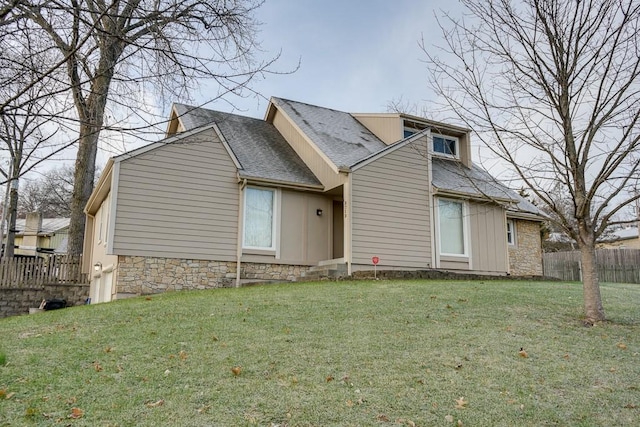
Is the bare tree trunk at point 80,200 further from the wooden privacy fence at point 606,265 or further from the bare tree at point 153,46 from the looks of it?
the wooden privacy fence at point 606,265

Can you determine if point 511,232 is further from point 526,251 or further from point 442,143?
point 442,143

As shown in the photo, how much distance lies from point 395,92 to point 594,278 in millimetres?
10753

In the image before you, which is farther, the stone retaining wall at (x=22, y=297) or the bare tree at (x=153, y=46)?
the stone retaining wall at (x=22, y=297)

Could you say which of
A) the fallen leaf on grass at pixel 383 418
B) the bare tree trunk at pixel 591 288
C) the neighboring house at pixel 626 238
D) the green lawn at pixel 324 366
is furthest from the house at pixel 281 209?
the neighboring house at pixel 626 238

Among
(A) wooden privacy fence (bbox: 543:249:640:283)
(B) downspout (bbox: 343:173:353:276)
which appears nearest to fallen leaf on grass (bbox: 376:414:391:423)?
(B) downspout (bbox: 343:173:353:276)

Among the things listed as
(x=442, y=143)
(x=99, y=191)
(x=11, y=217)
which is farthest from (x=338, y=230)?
(x=11, y=217)

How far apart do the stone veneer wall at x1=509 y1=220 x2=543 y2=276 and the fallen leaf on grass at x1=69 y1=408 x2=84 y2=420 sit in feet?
→ 56.5

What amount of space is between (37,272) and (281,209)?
8.20m

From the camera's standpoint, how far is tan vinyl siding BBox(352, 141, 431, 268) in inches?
516

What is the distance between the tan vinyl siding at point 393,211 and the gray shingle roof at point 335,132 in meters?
0.81

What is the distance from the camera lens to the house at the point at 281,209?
38.8ft

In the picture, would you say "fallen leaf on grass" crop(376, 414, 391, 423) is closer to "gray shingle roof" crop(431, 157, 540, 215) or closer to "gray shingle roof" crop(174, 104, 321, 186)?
"gray shingle roof" crop(174, 104, 321, 186)

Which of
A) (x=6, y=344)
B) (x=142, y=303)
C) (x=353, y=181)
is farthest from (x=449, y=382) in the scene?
(x=353, y=181)

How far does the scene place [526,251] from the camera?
63.3 feet
